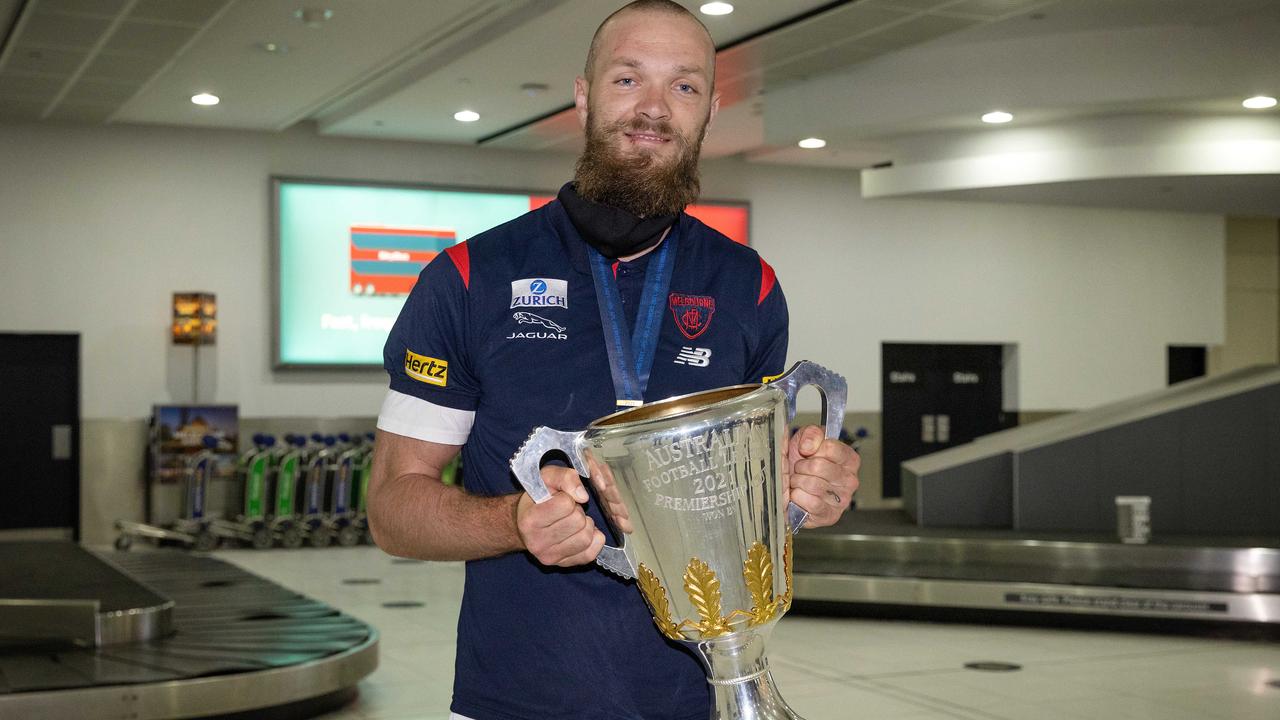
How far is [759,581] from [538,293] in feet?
1.55

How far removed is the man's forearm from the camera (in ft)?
4.39

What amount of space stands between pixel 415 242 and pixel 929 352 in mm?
7089

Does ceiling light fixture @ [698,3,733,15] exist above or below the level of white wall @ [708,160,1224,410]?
above

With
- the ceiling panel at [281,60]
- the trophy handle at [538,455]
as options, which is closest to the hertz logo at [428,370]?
the trophy handle at [538,455]

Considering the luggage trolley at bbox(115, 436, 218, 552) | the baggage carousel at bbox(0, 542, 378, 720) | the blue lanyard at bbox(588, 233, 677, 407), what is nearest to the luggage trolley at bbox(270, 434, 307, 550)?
the luggage trolley at bbox(115, 436, 218, 552)

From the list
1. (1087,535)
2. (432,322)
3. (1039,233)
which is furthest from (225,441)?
(432,322)

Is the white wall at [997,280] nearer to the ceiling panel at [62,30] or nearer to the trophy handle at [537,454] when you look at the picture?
the ceiling panel at [62,30]

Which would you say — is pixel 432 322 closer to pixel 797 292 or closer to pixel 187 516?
pixel 187 516

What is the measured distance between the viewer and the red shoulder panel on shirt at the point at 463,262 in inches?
61.4

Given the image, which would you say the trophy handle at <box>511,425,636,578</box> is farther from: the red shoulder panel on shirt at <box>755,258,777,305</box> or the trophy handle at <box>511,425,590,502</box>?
the red shoulder panel on shirt at <box>755,258,777,305</box>

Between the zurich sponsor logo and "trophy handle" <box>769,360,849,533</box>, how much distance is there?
33cm

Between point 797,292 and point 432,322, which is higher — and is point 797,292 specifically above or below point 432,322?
above

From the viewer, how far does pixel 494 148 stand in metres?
15.4

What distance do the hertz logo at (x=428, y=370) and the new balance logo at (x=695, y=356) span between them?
0.28 m
